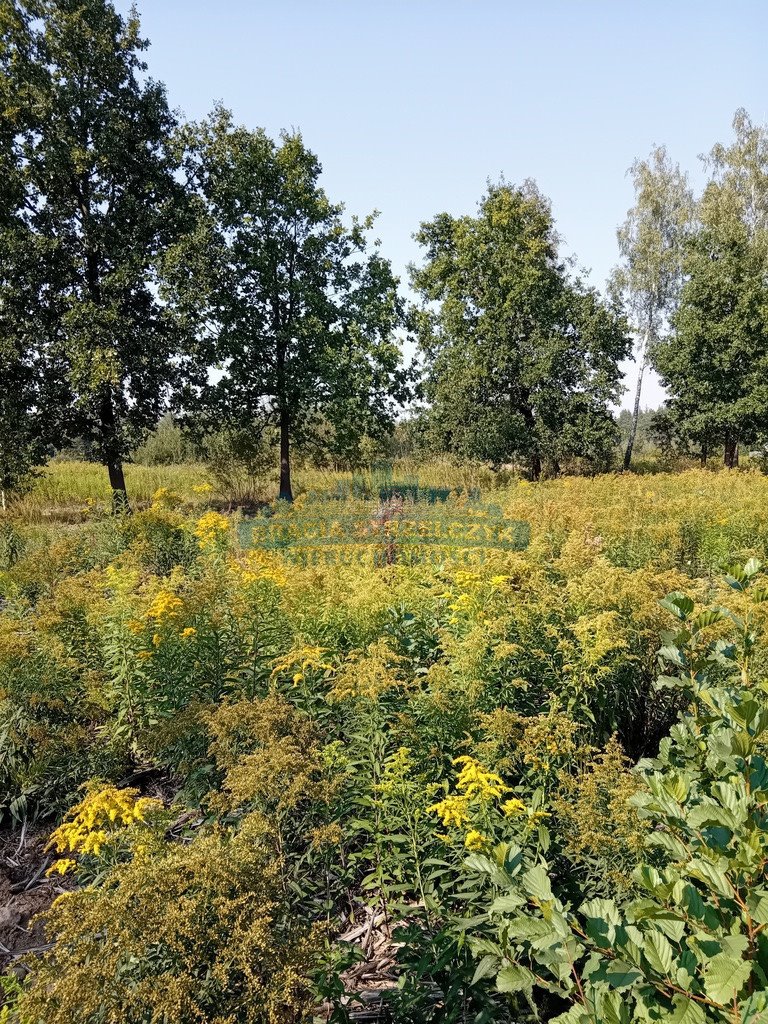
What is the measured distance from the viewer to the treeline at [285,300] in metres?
12.8

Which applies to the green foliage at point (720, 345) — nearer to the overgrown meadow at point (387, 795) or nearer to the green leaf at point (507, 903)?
the overgrown meadow at point (387, 795)

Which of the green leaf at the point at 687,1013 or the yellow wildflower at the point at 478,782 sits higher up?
the green leaf at the point at 687,1013

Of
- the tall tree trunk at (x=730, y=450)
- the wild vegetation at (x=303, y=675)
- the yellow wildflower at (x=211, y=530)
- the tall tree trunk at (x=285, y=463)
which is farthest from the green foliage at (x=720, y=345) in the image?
the yellow wildflower at (x=211, y=530)

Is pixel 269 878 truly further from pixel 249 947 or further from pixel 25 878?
pixel 25 878

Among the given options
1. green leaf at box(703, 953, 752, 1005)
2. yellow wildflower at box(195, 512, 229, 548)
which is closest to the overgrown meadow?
green leaf at box(703, 953, 752, 1005)

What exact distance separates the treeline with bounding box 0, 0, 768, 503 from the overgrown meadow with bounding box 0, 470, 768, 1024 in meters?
9.07

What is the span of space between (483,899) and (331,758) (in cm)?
87

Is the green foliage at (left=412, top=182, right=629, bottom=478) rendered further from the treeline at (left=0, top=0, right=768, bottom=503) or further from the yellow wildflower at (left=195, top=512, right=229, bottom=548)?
the yellow wildflower at (left=195, top=512, right=229, bottom=548)

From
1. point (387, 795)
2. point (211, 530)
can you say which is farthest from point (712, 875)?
point (211, 530)

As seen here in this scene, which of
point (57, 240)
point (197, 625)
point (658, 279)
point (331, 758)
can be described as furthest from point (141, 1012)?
point (658, 279)

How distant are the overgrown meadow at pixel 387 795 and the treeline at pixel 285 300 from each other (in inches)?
357

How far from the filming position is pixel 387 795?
2672mm

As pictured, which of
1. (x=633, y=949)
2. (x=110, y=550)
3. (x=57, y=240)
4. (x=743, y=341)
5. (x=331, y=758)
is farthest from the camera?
(x=743, y=341)

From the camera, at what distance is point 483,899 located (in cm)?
243
